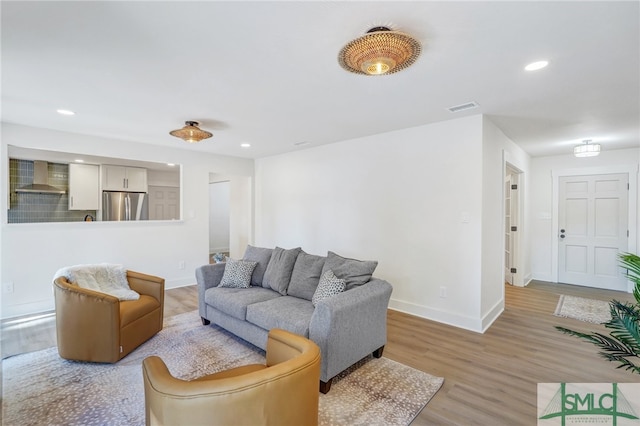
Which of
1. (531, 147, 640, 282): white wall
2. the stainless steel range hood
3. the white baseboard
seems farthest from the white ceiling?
the white baseboard

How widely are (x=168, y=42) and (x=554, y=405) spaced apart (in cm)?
364

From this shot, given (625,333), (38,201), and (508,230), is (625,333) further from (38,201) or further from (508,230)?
(38,201)

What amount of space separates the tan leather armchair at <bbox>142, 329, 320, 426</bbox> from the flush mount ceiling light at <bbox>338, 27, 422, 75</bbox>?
172 centimetres

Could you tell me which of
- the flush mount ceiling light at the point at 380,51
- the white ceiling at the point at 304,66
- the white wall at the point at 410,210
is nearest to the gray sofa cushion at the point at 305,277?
the white wall at the point at 410,210

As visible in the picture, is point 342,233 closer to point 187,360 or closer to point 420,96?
point 420,96

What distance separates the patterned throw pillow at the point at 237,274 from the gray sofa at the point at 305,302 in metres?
0.01

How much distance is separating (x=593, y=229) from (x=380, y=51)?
→ 5867 mm

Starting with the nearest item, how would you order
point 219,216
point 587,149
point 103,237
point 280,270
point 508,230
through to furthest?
point 280,270 → point 587,149 → point 103,237 → point 508,230 → point 219,216

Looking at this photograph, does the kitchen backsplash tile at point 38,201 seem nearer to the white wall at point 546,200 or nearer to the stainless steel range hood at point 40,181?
the stainless steel range hood at point 40,181

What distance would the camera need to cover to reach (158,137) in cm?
436

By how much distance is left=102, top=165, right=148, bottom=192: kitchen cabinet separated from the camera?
14.9ft

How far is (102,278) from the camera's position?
9.91 feet

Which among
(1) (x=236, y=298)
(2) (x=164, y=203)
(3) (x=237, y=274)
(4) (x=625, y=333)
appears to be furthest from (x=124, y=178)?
(4) (x=625, y=333)

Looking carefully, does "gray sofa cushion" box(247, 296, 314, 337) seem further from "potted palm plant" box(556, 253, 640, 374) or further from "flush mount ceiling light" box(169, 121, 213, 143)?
"flush mount ceiling light" box(169, 121, 213, 143)
